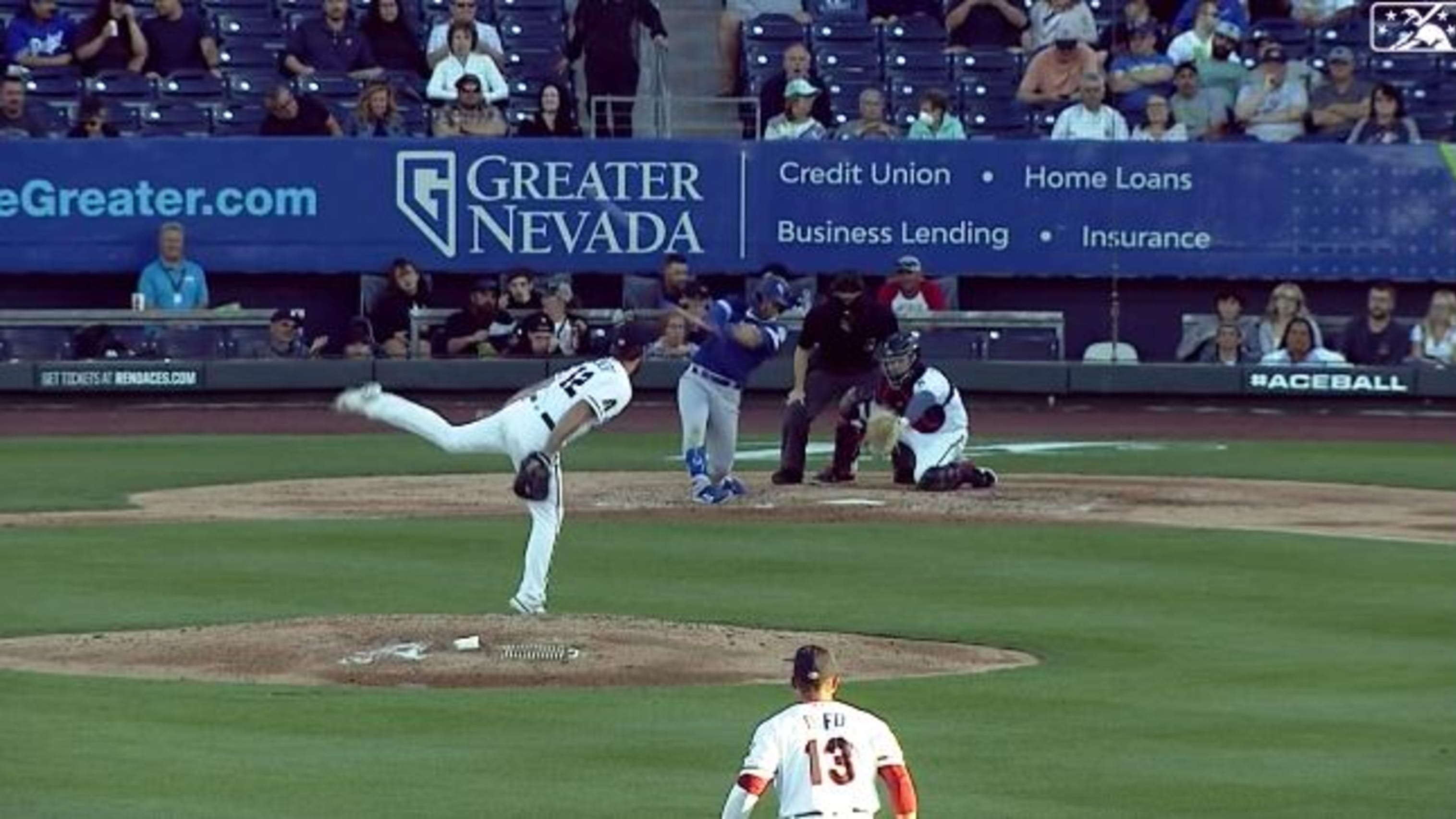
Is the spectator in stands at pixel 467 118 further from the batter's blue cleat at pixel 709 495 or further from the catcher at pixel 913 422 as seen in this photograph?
the batter's blue cleat at pixel 709 495

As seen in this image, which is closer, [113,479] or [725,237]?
[113,479]

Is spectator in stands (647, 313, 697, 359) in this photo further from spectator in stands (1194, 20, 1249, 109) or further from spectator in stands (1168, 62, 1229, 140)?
spectator in stands (1194, 20, 1249, 109)

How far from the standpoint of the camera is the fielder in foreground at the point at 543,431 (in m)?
17.0

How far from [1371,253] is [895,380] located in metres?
8.75

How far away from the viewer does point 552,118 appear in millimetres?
31906

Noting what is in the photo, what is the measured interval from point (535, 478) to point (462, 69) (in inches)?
605

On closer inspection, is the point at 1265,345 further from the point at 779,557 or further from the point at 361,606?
the point at 361,606

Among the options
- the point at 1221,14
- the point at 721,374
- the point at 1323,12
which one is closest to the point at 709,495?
the point at 721,374

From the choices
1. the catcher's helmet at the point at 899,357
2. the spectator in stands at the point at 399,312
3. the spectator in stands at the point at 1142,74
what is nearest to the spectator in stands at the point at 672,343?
the spectator in stands at the point at 399,312

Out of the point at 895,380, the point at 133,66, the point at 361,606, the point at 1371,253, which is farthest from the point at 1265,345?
the point at 361,606

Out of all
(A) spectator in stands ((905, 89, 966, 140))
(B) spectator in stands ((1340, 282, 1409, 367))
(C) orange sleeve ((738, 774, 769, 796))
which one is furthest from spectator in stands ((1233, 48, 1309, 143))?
(C) orange sleeve ((738, 774, 769, 796))

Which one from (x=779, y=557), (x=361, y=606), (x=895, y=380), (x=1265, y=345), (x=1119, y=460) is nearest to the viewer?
(x=361, y=606)

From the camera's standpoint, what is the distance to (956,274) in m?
32.0

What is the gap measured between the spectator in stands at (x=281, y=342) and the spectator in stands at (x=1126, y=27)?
27.6 ft
